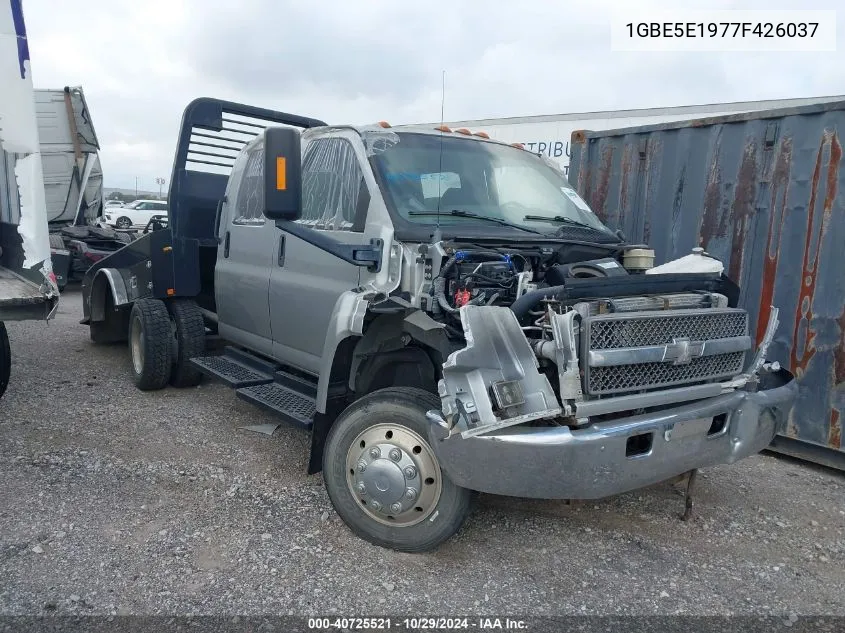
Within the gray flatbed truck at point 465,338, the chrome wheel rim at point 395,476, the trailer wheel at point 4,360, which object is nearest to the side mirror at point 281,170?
the gray flatbed truck at point 465,338

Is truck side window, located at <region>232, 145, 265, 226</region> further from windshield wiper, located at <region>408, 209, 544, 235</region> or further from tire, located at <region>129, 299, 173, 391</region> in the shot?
windshield wiper, located at <region>408, 209, 544, 235</region>

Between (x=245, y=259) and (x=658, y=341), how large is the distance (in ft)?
10.8

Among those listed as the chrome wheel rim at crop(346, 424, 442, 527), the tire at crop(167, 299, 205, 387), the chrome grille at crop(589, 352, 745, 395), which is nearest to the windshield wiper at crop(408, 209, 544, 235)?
the chrome grille at crop(589, 352, 745, 395)

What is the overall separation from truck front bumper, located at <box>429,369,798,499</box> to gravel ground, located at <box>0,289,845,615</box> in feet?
1.87

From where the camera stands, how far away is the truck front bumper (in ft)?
9.11

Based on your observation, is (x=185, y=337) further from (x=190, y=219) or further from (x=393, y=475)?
(x=393, y=475)

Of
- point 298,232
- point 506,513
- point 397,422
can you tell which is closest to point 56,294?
point 298,232

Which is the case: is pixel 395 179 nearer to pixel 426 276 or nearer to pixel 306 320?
pixel 426 276

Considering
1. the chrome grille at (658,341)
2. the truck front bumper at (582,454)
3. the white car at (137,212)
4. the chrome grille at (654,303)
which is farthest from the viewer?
the white car at (137,212)

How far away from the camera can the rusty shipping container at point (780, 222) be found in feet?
15.4

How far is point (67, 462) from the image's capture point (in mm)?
4379

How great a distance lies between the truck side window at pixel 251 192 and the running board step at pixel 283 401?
1.27 meters

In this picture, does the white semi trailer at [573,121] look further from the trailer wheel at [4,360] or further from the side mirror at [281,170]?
the side mirror at [281,170]

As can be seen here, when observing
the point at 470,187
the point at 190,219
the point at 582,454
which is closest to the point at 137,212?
the point at 190,219
